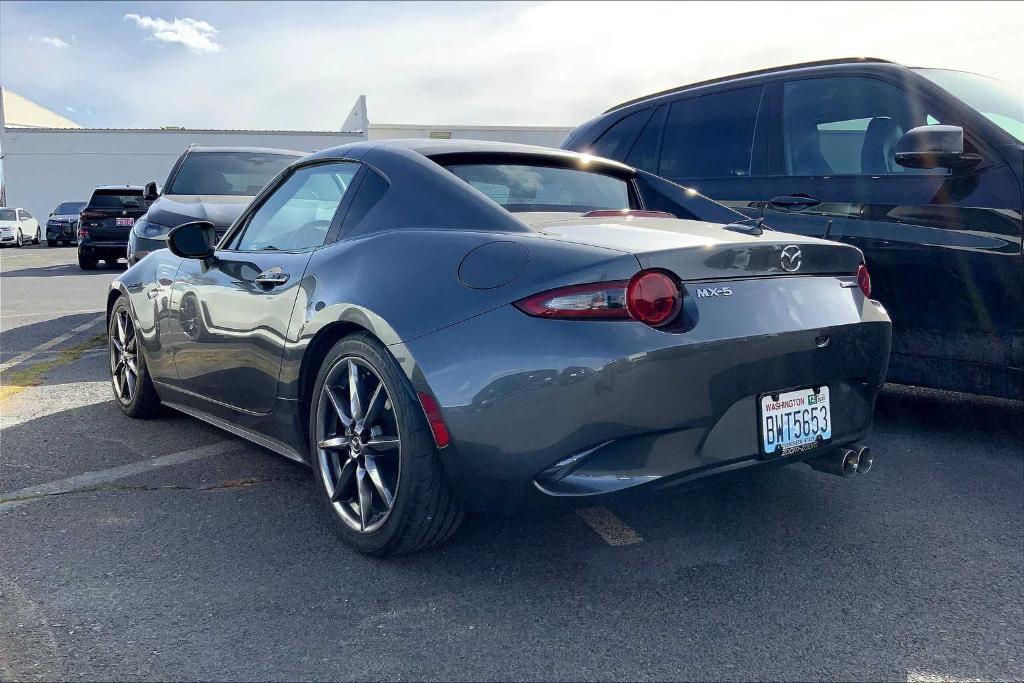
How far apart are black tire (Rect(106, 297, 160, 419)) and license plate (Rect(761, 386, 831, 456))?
3.24 metres

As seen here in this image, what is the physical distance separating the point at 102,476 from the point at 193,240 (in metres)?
1.10

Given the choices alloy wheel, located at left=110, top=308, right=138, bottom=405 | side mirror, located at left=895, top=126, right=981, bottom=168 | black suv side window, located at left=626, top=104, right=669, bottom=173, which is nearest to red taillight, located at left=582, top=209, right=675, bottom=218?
side mirror, located at left=895, top=126, right=981, bottom=168

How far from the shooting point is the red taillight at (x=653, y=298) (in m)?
2.57

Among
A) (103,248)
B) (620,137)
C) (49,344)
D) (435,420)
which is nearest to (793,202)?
(620,137)

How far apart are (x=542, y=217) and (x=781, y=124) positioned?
8.46 feet

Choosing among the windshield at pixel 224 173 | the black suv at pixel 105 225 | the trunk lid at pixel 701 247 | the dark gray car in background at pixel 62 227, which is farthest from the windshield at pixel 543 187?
the dark gray car in background at pixel 62 227

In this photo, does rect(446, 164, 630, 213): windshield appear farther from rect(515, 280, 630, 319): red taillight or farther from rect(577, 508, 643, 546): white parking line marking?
rect(577, 508, 643, 546): white parking line marking

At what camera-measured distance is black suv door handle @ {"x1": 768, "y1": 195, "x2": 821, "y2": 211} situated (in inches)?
188

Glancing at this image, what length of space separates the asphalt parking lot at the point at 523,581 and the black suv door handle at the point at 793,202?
1334 mm

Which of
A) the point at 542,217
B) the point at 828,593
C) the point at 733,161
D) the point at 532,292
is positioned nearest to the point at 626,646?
the point at 828,593

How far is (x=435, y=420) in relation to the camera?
2.71m

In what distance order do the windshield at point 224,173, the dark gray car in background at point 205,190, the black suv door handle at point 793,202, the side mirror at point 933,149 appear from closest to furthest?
the side mirror at point 933,149 → the black suv door handle at point 793,202 → the dark gray car in background at point 205,190 → the windshield at point 224,173

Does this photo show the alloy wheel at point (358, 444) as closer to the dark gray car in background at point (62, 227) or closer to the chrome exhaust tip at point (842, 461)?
the chrome exhaust tip at point (842, 461)

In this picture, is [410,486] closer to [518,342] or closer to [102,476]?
[518,342]
